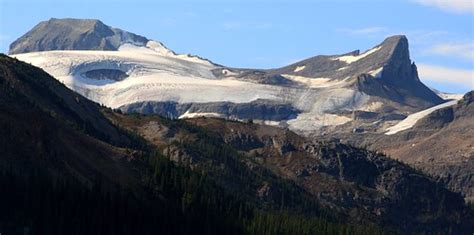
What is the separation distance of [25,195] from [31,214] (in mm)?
5786

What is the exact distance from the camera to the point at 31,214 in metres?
194

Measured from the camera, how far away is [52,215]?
643 ft

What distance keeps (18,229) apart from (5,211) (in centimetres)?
632

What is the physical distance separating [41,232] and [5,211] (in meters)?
7.67

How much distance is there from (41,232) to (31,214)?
5548mm

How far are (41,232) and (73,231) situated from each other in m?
7.45

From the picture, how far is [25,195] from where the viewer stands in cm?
19850

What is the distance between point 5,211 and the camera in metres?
192

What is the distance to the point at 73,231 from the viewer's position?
19550 cm

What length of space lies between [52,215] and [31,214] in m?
3.75

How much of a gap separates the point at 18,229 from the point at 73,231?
11.0m

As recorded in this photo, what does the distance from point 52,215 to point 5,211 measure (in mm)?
7855

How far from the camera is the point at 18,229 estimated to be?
187500mm
